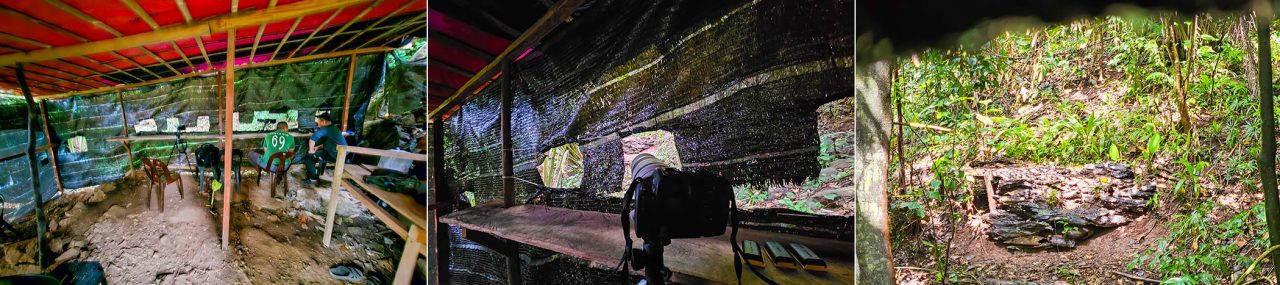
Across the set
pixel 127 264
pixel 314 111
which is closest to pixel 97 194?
pixel 127 264

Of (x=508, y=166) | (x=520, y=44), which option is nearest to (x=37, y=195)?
(x=508, y=166)

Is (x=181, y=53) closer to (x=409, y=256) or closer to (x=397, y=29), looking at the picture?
(x=397, y=29)

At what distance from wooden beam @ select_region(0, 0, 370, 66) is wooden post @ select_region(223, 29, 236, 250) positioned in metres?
0.06

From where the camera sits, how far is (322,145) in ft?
4.55

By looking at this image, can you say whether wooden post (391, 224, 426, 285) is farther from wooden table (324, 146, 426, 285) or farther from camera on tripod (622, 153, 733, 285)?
camera on tripod (622, 153, 733, 285)

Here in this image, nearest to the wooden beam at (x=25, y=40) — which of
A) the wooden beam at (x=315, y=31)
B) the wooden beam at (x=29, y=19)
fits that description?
the wooden beam at (x=29, y=19)

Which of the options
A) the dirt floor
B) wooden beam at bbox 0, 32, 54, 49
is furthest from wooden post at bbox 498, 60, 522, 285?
wooden beam at bbox 0, 32, 54, 49

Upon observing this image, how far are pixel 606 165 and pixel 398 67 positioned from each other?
76 cm

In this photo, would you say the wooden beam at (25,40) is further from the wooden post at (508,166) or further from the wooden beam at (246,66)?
the wooden post at (508,166)

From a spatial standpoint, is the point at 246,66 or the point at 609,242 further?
the point at 246,66

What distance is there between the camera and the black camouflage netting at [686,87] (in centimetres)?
89

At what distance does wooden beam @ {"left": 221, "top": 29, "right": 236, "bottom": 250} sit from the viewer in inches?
56.6

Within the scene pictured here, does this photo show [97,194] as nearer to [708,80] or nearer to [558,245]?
[558,245]

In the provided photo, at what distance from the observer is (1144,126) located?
0.82 meters
